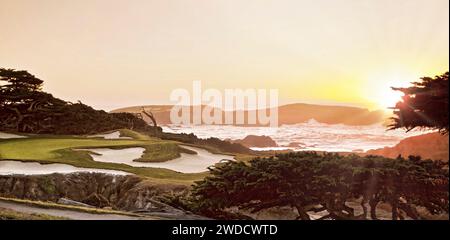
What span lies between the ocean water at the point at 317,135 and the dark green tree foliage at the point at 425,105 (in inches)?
29.5

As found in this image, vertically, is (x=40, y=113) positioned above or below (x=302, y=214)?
above

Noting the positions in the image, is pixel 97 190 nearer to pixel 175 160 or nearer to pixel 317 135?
pixel 175 160

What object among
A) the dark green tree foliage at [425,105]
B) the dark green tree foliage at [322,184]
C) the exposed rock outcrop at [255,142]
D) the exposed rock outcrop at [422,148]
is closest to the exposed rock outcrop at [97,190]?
the dark green tree foliage at [322,184]

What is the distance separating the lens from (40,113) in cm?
703

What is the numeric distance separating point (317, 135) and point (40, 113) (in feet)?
13.2

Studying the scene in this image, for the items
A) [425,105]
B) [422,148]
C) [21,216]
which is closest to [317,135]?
[422,148]

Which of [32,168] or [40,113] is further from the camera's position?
[40,113]

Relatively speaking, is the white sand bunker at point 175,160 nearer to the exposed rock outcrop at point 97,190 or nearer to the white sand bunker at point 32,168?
the exposed rock outcrop at point 97,190

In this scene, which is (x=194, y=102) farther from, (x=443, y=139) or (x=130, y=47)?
(x=443, y=139)

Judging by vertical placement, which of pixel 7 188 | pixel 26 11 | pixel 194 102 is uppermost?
pixel 26 11

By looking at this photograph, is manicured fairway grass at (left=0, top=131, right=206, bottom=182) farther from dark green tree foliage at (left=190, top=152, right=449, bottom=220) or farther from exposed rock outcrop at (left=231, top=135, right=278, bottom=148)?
exposed rock outcrop at (left=231, top=135, right=278, bottom=148)
